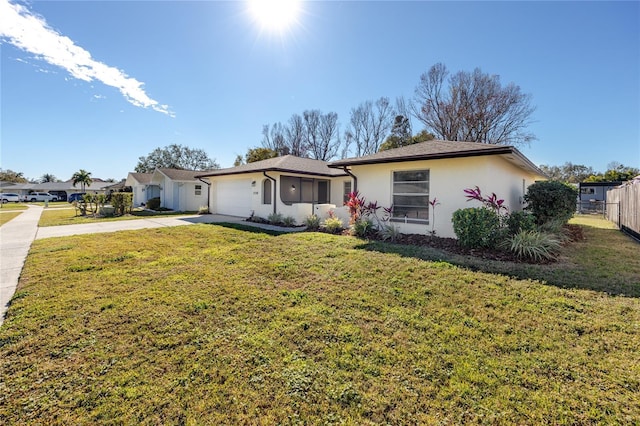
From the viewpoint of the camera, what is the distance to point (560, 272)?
17.8ft

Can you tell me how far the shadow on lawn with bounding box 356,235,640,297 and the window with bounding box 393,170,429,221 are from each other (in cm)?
260

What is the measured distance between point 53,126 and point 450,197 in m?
26.9

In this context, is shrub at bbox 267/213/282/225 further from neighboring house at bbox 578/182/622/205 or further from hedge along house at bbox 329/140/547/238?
neighboring house at bbox 578/182/622/205

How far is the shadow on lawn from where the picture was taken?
4719 millimetres

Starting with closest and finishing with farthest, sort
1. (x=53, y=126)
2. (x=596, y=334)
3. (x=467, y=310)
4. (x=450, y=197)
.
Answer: (x=596, y=334) → (x=467, y=310) → (x=450, y=197) → (x=53, y=126)

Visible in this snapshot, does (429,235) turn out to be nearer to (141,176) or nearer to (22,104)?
(22,104)

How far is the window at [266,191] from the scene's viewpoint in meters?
14.4

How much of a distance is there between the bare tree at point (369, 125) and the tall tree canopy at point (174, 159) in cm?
3497

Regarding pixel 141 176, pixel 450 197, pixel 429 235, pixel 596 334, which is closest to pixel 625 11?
pixel 450 197

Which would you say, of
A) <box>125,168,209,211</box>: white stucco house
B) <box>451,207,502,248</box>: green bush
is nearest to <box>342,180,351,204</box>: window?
<box>451,207,502,248</box>: green bush

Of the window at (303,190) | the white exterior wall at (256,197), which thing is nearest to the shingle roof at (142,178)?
the white exterior wall at (256,197)

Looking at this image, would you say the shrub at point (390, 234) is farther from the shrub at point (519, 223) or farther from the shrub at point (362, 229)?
the shrub at point (519, 223)

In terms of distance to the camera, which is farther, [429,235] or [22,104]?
[22,104]

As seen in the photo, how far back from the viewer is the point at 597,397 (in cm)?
228
